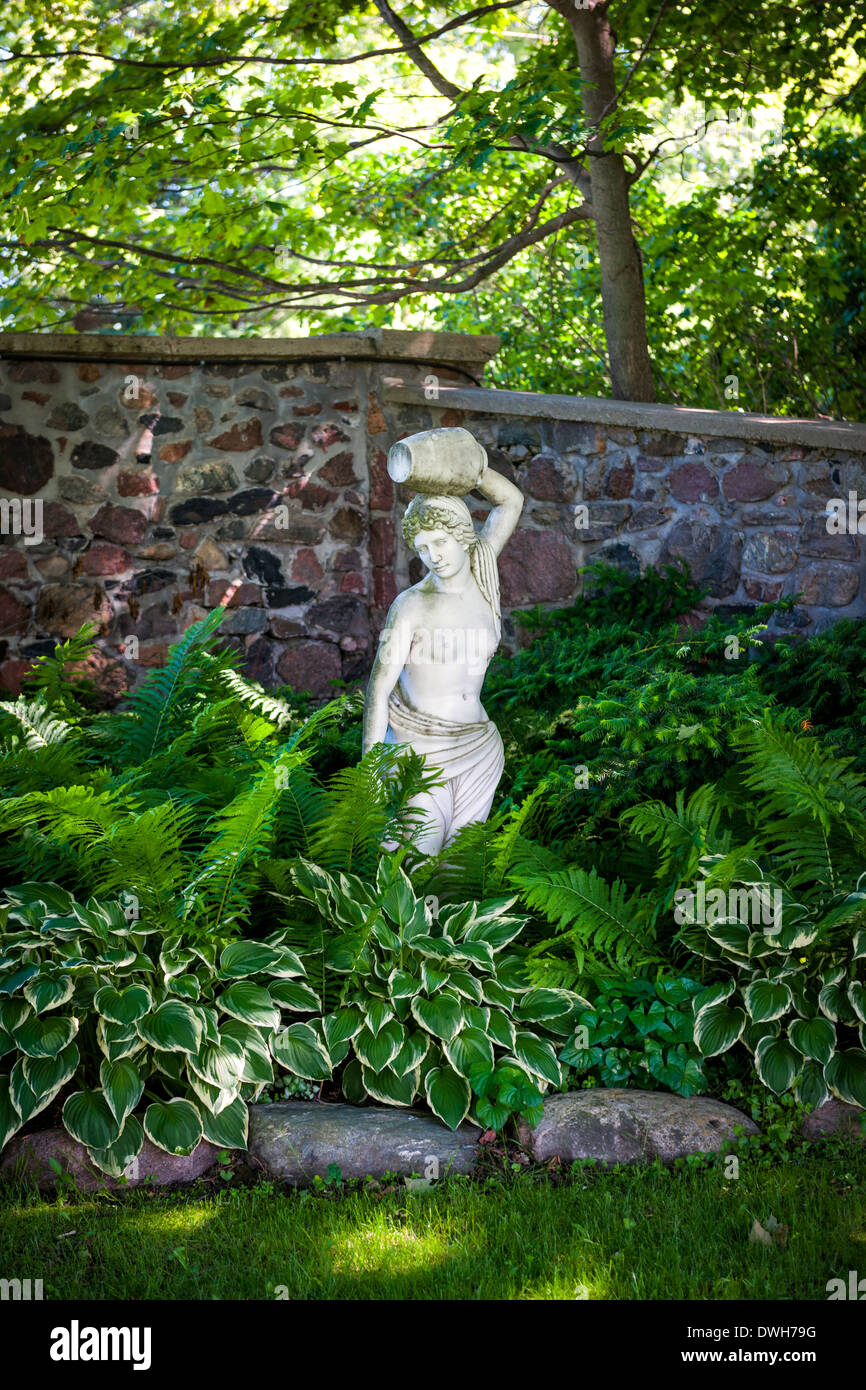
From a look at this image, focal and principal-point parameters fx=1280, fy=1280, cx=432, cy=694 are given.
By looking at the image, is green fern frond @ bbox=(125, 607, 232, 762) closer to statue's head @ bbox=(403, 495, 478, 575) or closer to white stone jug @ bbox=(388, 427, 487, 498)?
statue's head @ bbox=(403, 495, 478, 575)

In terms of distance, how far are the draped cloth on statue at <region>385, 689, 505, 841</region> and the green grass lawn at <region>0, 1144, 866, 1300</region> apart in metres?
1.38

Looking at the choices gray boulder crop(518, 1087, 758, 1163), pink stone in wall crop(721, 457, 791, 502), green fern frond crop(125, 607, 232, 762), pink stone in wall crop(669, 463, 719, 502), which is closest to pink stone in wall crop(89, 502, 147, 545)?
green fern frond crop(125, 607, 232, 762)

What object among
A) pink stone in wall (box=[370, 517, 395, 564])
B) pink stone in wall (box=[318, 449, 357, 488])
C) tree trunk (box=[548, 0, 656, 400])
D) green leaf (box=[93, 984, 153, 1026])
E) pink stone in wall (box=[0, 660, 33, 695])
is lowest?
green leaf (box=[93, 984, 153, 1026])

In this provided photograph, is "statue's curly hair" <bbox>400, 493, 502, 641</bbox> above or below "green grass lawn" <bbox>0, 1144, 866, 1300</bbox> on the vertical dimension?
above

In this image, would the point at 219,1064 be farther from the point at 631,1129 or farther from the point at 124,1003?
the point at 631,1129

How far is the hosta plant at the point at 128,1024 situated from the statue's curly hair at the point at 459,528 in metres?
1.49

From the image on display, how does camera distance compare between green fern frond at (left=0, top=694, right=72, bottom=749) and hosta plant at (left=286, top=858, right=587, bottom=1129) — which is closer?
hosta plant at (left=286, top=858, right=587, bottom=1129)

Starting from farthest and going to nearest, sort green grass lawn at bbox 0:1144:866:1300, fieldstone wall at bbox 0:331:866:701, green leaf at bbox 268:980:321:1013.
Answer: fieldstone wall at bbox 0:331:866:701 < green leaf at bbox 268:980:321:1013 < green grass lawn at bbox 0:1144:866:1300

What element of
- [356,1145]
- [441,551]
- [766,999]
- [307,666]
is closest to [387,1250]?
[356,1145]

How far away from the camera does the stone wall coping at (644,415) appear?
21.6 feet

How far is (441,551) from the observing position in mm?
4449

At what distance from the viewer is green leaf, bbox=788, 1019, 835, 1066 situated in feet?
12.5

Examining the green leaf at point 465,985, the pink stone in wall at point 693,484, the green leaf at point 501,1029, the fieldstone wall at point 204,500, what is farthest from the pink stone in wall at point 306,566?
the green leaf at point 501,1029

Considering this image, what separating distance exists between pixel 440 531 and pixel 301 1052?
5.87ft
